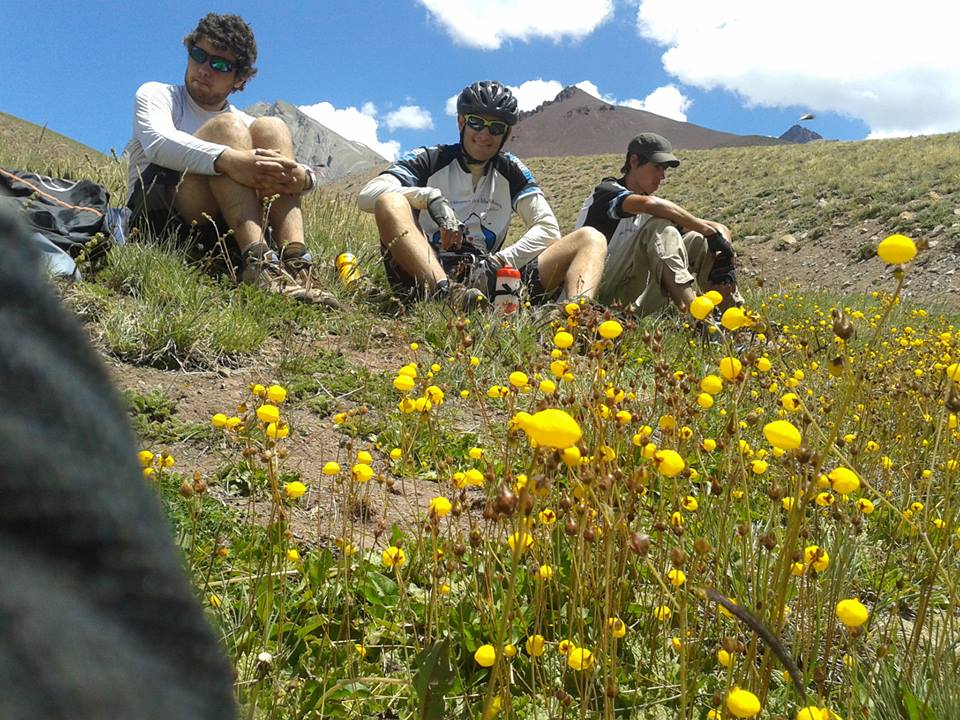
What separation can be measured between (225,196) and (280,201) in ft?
1.20

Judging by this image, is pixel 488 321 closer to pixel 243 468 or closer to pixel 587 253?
pixel 587 253

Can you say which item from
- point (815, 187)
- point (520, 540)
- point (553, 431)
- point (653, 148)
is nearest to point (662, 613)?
point (520, 540)

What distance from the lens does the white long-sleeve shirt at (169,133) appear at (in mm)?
4242

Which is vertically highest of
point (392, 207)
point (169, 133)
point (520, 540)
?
point (169, 133)

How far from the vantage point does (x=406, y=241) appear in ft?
15.8

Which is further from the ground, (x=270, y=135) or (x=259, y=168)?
(x=270, y=135)

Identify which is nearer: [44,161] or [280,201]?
[280,201]

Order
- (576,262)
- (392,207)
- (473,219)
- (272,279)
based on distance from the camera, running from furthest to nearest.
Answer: (473,219) → (576,262) → (392,207) → (272,279)

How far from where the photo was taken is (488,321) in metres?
4.09

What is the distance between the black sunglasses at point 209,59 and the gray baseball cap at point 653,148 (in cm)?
328

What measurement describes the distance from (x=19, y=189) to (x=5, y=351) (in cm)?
452

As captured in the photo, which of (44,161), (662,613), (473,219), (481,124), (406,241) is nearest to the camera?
(662,613)

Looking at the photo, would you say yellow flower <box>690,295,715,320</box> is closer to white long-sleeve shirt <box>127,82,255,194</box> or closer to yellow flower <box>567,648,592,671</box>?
yellow flower <box>567,648,592,671</box>

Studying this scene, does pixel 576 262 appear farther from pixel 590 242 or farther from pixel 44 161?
pixel 44 161
